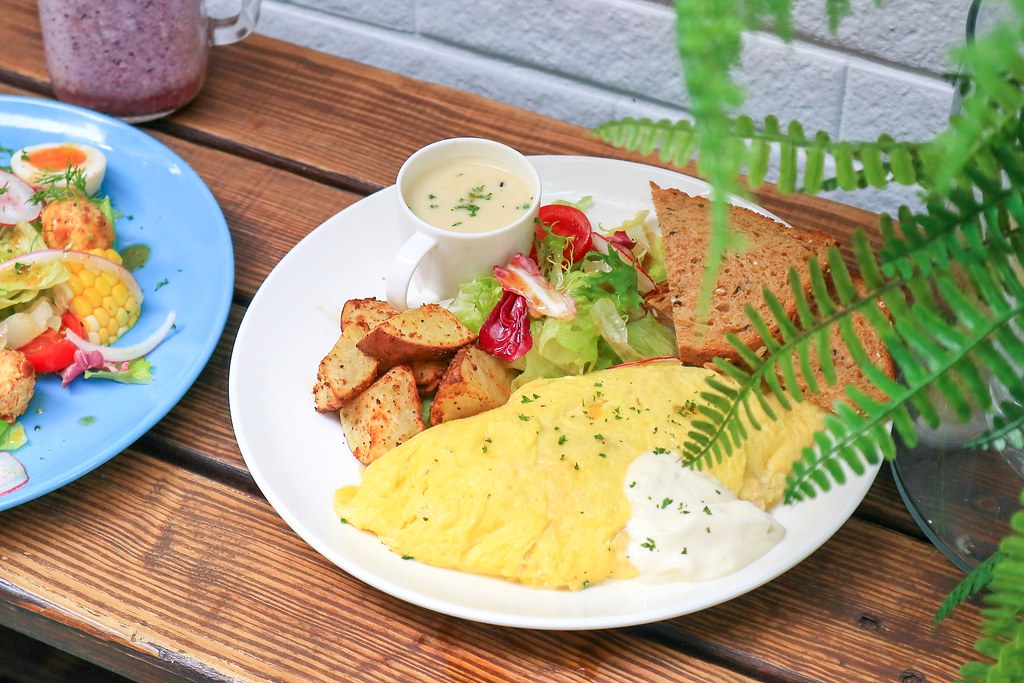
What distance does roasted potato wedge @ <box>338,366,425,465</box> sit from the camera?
132cm

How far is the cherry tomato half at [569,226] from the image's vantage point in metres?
1.58

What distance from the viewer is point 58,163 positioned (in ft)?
5.63

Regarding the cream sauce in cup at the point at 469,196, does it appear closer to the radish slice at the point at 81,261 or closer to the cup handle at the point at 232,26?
the radish slice at the point at 81,261

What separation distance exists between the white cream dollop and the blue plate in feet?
2.22

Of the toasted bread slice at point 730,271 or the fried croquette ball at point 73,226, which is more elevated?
the toasted bread slice at point 730,271

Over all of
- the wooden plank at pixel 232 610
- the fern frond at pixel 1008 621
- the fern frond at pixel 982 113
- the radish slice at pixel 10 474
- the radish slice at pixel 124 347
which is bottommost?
the wooden plank at pixel 232 610

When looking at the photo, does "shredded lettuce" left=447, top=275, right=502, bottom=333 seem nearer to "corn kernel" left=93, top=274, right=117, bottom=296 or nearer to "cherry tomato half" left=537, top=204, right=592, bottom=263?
"cherry tomato half" left=537, top=204, right=592, bottom=263

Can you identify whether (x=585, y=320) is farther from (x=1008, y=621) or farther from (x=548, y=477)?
(x=1008, y=621)

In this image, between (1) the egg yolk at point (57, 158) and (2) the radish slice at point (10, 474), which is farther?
(1) the egg yolk at point (57, 158)

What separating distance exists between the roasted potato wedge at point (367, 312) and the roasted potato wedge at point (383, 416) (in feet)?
0.31

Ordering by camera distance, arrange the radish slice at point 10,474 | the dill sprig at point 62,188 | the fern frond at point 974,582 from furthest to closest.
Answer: the dill sprig at point 62,188, the radish slice at point 10,474, the fern frond at point 974,582

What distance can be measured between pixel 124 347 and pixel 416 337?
465mm

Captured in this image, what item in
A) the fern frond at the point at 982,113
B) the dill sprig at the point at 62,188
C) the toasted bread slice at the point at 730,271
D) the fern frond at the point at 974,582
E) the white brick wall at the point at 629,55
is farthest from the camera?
the white brick wall at the point at 629,55

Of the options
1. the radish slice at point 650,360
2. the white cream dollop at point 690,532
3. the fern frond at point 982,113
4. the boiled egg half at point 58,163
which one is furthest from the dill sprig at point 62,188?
the fern frond at point 982,113
